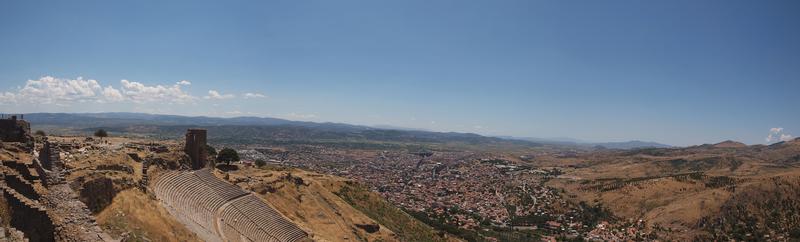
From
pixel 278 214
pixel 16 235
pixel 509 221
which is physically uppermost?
pixel 16 235

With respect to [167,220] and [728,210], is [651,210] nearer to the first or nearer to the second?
[728,210]

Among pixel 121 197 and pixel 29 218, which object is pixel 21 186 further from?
pixel 121 197

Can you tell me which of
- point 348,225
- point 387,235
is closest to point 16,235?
point 348,225

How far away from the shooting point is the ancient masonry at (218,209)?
91.4 ft

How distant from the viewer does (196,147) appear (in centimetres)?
4025

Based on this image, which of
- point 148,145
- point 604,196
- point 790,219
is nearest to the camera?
point 148,145

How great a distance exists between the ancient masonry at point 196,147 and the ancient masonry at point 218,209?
8.98 feet

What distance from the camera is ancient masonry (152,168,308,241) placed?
27.9 m

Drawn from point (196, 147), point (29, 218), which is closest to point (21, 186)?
point (29, 218)

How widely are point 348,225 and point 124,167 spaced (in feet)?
82.2

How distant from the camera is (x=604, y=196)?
331ft

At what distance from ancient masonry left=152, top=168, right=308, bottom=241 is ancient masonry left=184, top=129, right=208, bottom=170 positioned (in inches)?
108

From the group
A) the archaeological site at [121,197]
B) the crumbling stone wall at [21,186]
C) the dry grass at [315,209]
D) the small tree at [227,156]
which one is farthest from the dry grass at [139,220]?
the small tree at [227,156]

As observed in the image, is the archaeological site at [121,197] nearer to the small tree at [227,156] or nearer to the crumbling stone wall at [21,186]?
the crumbling stone wall at [21,186]
